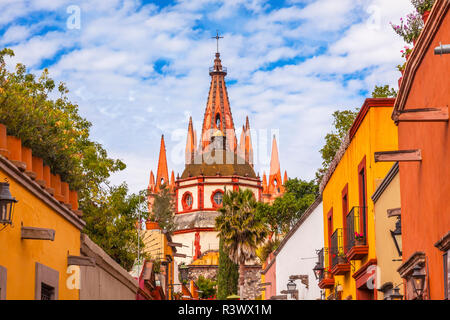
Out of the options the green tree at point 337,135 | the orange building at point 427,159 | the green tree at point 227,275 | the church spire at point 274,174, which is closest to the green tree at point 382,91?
the green tree at point 337,135

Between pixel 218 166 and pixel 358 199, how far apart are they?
79765 millimetres

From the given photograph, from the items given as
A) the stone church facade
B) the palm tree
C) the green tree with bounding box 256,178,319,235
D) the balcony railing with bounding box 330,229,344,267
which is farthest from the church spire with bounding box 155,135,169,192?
the balcony railing with bounding box 330,229,344,267

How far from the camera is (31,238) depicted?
438 inches

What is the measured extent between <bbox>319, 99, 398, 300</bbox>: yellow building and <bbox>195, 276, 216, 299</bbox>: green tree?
182 ft

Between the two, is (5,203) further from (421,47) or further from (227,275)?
(227,275)

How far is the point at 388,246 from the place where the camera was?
15375 mm

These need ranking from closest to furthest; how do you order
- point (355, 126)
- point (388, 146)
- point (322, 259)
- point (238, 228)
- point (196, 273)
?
point (388, 146) → point (355, 126) → point (322, 259) → point (238, 228) → point (196, 273)

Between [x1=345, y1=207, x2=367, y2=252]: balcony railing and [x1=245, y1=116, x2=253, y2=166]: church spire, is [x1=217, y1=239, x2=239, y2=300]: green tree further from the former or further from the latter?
[x1=345, y1=207, x2=367, y2=252]: balcony railing

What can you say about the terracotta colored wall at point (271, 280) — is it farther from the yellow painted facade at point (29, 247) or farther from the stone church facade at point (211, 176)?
the stone church facade at point (211, 176)

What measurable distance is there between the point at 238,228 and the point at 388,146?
137 feet

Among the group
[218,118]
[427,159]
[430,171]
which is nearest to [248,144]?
[218,118]

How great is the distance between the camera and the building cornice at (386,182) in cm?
1435

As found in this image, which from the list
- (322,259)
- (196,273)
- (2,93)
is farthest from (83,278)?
(196,273)
